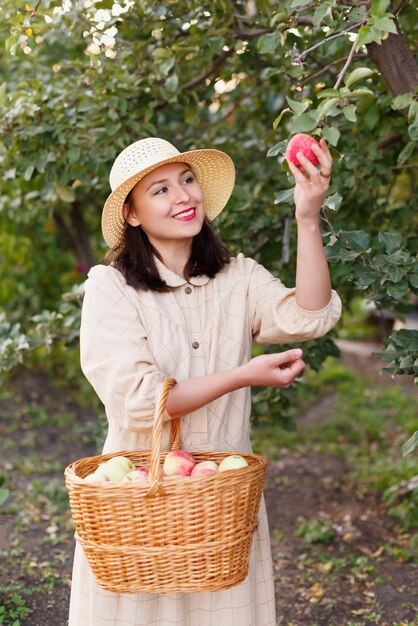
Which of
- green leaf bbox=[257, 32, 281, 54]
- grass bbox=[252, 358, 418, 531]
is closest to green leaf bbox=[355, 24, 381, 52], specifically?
green leaf bbox=[257, 32, 281, 54]

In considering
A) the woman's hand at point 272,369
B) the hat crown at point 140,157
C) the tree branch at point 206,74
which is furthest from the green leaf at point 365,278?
the tree branch at point 206,74

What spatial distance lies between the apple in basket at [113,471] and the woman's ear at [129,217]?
0.65 m

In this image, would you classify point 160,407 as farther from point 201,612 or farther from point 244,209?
point 244,209

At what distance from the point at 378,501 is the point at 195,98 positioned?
2273mm

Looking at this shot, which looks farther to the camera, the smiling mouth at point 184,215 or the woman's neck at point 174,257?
the woman's neck at point 174,257

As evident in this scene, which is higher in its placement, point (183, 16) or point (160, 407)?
point (183, 16)

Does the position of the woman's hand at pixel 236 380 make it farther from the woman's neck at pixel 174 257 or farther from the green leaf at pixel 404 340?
the green leaf at pixel 404 340

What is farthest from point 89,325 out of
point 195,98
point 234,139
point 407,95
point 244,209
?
point 234,139

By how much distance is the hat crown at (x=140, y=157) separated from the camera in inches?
81.9

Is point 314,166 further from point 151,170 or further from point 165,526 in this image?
point 165,526

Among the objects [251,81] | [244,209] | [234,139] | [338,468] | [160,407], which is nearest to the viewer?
[160,407]

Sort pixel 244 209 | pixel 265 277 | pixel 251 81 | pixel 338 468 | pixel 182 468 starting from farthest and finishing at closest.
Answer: pixel 338 468, pixel 251 81, pixel 244 209, pixel 265 277, pixel 182 468

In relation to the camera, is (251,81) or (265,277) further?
(251,81)

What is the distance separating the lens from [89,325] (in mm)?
1985
